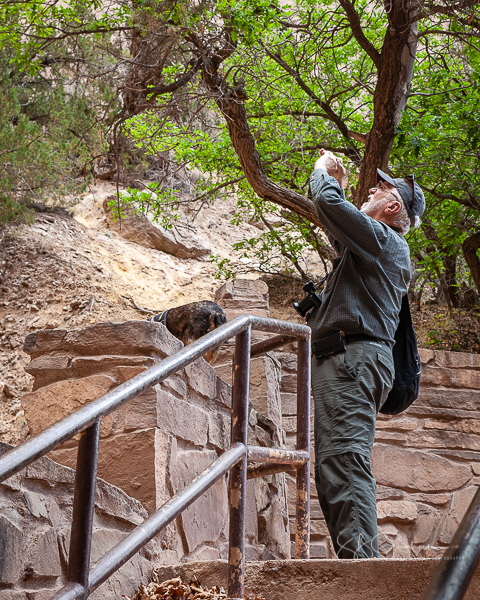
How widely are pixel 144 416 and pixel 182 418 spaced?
25 centimetres

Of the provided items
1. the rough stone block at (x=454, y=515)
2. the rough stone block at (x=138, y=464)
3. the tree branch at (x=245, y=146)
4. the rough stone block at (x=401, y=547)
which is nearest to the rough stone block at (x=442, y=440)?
the rough stone block at (x=454, y=515)

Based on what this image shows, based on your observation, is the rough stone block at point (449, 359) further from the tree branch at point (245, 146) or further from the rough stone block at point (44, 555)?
the rough stone block at point (44, 555)

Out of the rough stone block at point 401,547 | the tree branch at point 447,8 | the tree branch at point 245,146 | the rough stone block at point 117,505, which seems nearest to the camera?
the rough stone block at point 117,505

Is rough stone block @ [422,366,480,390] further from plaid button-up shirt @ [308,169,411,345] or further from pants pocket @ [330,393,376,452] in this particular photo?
pants pocket @ [330,393,376,452]

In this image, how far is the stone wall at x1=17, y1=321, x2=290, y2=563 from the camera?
221 centimetres

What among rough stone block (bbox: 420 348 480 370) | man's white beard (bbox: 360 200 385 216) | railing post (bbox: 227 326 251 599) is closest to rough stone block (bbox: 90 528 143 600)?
railing post (bbox: 227 326 251 599)

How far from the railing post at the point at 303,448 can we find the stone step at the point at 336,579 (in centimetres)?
17

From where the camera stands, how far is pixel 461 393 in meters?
5.09

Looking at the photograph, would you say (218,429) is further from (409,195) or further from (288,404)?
(288,404)

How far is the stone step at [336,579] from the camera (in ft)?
5.22

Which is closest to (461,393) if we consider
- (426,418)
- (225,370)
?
(426,418)

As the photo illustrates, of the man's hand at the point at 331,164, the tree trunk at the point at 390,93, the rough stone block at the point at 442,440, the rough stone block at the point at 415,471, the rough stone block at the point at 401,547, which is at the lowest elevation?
the rough stone block at the point at 401,547

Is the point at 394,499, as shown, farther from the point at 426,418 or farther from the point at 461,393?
the point at 461,393

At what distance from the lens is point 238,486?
1620 millimetres
